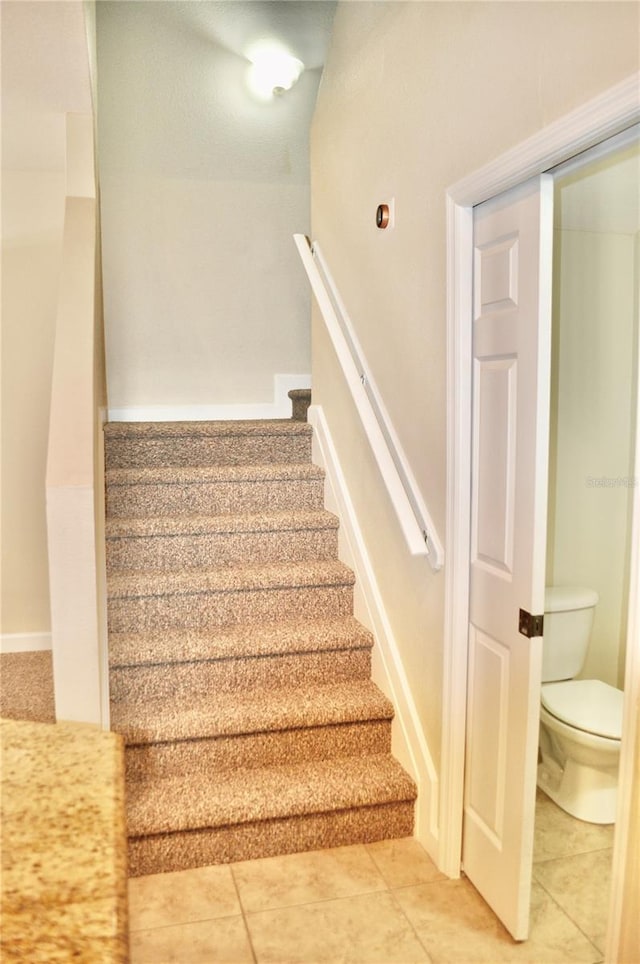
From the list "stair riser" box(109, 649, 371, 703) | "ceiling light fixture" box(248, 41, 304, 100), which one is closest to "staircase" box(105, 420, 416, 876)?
"stair riser" box(109, 649, 371, 703)

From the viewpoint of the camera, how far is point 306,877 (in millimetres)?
2225

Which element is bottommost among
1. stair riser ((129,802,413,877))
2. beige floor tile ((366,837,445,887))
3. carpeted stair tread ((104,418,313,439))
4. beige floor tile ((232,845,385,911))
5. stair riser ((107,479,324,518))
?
beige floor tile ((232,845,385,911))

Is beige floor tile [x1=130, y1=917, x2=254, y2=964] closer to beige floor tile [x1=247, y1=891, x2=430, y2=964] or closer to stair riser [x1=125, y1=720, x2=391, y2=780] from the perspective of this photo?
beige floor tile [x1=247, y1=891, x2=430, y2=964]

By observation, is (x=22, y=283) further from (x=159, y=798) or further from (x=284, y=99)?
(x=159, y=798)

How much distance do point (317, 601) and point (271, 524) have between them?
1.22 feet

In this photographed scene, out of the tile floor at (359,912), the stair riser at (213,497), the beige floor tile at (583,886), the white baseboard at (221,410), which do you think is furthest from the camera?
the white baseboard at (221,410)

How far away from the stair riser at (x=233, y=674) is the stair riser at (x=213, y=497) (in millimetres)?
774

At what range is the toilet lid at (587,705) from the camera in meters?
2.48

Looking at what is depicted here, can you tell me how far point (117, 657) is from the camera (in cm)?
252

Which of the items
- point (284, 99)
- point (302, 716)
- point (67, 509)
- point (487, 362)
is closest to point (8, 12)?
point (67, 509)

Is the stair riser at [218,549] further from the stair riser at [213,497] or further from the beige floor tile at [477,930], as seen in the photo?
the beige floor tile at [477,930]

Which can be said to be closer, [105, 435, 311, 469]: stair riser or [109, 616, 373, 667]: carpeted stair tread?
[109, 616, 373, 667]: carpeted stair tread

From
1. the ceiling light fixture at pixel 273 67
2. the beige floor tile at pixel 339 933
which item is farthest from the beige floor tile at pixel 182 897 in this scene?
the ceiling light fixture at pixel 273 67

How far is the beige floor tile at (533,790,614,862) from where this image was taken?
94.3 inches
